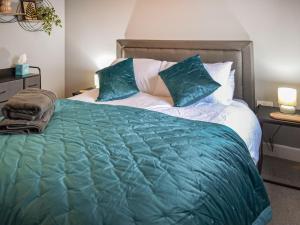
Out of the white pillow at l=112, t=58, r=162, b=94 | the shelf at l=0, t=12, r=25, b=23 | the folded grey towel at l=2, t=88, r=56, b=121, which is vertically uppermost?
the shelf at l=0, t=12, r=25, b=23

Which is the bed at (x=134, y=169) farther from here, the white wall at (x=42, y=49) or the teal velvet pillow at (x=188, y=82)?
the white wall at (x=42, y=49)

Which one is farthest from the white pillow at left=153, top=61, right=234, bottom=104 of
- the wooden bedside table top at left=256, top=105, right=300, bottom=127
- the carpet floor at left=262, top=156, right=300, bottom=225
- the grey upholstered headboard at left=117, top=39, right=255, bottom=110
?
the carpet floor at left=262, top=156, right=300, bottom=225

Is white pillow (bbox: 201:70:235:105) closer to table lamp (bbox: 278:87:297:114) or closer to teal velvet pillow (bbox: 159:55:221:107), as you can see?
teal velvet pillow (bbox: 159:55:221:107)

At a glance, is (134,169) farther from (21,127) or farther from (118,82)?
(118,82)

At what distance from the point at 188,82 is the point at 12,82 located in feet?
6.33

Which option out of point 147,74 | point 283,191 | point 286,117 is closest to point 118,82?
point 147,74

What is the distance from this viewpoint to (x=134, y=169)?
1.32 metres

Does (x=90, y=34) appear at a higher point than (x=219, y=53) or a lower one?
higher

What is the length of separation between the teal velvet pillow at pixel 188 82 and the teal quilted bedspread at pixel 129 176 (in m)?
0.59

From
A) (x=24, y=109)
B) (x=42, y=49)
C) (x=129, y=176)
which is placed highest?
(x=42, y=49)

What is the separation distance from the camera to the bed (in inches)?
41.8

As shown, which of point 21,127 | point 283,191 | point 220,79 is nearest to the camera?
point 21,127

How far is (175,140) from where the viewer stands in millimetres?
1699

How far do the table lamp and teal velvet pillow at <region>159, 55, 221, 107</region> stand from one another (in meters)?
0.61
